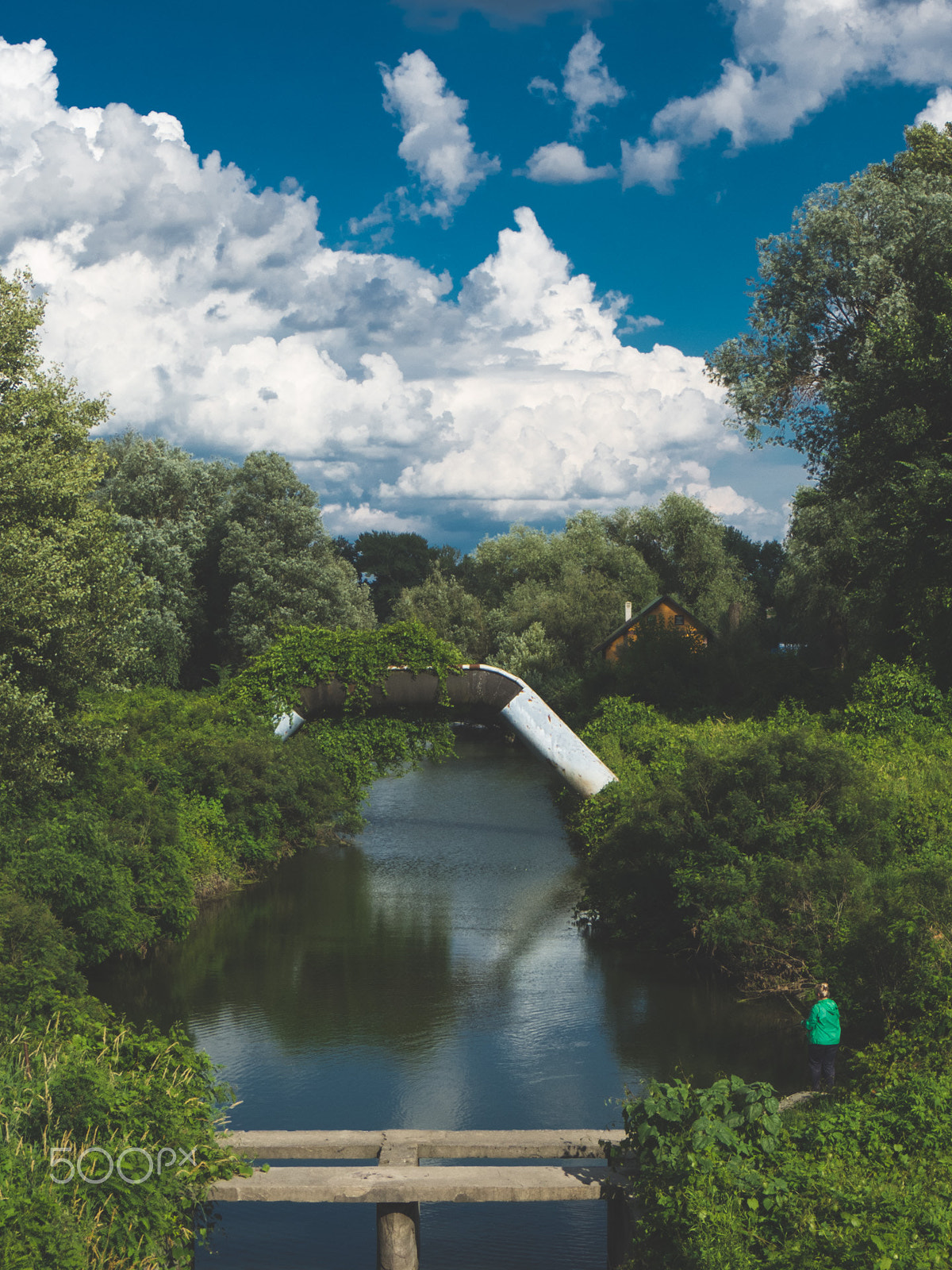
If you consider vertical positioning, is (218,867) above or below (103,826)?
below

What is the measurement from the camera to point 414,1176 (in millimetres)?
9781

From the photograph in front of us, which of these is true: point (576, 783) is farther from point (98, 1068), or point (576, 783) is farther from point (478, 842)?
point (98, 1068)

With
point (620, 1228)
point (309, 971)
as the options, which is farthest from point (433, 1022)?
point (620, 1228)

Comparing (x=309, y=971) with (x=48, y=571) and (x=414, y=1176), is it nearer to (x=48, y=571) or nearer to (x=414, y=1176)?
(x=48, y=571)

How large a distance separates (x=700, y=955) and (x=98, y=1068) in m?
14.0

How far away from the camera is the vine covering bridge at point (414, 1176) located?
9641 millimetres

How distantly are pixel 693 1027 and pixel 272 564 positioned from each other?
40.3m

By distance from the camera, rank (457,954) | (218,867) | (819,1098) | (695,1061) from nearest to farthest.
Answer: (819,1098) → (695,1061) → (457,954) → (218,867)

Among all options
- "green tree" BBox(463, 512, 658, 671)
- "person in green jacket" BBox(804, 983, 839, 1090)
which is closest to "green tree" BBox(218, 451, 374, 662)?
"green tree" BBox(463, 512, 658, 671)

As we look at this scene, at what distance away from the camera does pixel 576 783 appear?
90.6 feet

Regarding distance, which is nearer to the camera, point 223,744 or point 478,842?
point 223,744

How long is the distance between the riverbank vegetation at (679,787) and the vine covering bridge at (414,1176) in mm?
557

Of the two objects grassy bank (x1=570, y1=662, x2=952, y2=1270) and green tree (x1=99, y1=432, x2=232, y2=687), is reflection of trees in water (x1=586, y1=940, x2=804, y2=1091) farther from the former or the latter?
green tree (x1=99, y1=432, x2=232, y2=687)

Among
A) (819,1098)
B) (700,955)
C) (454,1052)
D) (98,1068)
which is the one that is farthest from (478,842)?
(98,1068)
